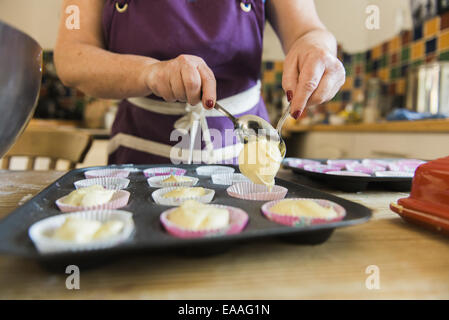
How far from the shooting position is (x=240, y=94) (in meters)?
1.19

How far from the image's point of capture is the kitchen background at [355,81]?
2174mm

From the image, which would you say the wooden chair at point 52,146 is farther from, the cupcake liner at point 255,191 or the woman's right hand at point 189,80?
the cupcake liner at point 255,191

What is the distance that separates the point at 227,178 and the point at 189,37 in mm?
521

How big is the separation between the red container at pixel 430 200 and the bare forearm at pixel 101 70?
63cm

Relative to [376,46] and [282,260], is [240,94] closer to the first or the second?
[282,260]

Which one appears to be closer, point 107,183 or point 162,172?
point 107,183

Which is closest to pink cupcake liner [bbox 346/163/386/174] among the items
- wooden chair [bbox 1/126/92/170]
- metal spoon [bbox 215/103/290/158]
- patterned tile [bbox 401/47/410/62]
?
metal spoon [bbox 215/103/290/158]

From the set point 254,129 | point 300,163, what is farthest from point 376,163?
point 254,129

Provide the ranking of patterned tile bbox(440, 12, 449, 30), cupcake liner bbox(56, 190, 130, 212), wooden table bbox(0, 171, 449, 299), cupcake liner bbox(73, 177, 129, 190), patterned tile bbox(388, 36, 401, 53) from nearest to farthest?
1. wooden table bbox(0, 171, 449, 299)
2. cupcake liner bbox(56, 190, 130, 212)
3. cupcake liner bbox(73, 177, 129, 190)
4. patterned tile bbox(440, 12, 449, 30)
5. patterned tile bbox(388, 36, 401, 53)

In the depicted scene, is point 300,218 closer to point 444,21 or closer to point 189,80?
point 189,80

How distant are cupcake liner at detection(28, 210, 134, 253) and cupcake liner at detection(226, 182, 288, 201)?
10.2 inches

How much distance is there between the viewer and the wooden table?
34cm

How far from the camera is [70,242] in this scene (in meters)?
0.39

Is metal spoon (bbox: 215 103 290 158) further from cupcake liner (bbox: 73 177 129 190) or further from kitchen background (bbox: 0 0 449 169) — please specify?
kitchen background (bbox: 0 0 449 169)
